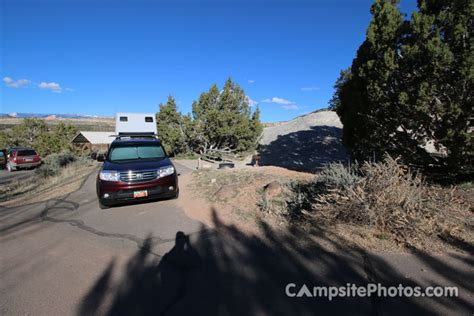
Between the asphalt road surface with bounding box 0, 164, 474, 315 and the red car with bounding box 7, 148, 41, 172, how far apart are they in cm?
2241

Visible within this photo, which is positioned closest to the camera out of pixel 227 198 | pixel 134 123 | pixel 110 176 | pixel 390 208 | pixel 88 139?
pixel 390 208

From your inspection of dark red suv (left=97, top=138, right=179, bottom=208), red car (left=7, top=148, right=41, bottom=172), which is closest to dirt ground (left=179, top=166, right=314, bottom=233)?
dark red suv (left=97, top=138, right=179, bottom=208)

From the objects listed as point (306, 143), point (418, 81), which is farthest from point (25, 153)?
point (418, 81)

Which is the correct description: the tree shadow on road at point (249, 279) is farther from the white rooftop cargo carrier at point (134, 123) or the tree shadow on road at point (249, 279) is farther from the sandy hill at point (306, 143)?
the sandy hill at point (306, 143)

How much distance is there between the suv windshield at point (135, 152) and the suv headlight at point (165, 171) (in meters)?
0.75

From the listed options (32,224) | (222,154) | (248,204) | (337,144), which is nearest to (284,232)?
(248,204)

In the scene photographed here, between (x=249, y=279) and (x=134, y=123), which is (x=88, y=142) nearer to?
(x=134, y=123)

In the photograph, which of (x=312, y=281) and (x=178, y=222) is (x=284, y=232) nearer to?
(x=312, y=281)

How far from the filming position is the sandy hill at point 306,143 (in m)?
22.1

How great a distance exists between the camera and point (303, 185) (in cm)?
747

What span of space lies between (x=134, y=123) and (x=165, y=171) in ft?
33.0

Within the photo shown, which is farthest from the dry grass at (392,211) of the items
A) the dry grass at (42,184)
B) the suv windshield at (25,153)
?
the suv windshield at (25,153)

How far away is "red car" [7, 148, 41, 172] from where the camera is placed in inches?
881

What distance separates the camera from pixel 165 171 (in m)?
6.60
